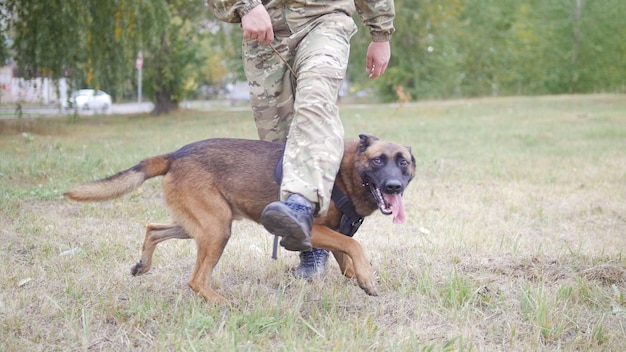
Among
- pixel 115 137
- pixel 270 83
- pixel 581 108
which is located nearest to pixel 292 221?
pixel 270 83

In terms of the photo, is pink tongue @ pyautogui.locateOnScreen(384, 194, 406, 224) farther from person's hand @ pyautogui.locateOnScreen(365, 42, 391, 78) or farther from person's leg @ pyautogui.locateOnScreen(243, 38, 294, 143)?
person's hand @ pyautogui.locateOnScreen(365, 42, 391, 78)

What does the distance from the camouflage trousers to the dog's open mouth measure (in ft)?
1.27

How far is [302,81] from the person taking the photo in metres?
3.62

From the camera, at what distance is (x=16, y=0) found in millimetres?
13297

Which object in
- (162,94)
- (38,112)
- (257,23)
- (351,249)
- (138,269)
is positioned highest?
(257,23)

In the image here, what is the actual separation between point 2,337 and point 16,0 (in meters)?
11.9

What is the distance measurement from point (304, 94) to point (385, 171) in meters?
0.63

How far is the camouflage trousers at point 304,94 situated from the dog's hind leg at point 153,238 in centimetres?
83

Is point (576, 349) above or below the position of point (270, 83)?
below

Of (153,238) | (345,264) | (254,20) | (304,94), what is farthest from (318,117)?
(153,238)

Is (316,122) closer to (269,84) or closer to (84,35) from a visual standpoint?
(269,84)

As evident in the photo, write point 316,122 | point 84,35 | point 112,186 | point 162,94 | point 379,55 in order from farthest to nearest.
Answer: point 162,94 → point 84,35 → point 379,55 → point 112,186 → point 316,122

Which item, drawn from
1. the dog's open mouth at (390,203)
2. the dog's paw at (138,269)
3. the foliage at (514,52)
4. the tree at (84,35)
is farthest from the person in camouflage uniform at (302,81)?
the foliage at (514,52)

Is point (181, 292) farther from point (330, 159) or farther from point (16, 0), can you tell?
point (16, 0)
